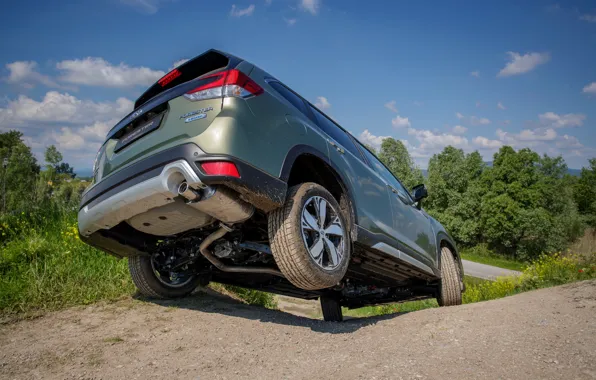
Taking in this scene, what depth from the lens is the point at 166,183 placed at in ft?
7.27

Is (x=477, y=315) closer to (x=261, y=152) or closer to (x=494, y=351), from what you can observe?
(x=494, y=351)

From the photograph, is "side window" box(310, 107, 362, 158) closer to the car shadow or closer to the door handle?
the door handle

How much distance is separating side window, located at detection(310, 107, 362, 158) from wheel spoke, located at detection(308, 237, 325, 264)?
42.6 inches

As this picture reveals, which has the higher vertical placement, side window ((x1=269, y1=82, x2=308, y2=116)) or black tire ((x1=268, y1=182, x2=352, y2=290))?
side window ((x1=269, y1=82, x2=308, y2=116))

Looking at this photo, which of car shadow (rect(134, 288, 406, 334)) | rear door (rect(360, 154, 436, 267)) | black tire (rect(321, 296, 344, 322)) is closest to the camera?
car shadow (rect(134, 288, 406, 334))

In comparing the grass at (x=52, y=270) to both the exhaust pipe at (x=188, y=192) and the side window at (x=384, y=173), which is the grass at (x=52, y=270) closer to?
the exhaust pipe at (x=188, y=192)

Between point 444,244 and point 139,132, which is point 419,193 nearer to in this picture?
point 444,244

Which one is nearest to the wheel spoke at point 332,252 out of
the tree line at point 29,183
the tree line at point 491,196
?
the tree line at point 29,183

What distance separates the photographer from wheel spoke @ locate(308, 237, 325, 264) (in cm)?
265

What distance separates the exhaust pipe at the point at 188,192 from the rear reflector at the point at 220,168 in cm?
15

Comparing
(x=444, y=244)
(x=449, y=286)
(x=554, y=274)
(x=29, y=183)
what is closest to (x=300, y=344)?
(x=449, y=286)

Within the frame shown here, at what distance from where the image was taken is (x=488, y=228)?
3281cm

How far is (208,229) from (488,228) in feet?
114

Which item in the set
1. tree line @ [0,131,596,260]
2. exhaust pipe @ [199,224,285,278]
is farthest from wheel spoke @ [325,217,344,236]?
tree line @ [0,131,596,260]
